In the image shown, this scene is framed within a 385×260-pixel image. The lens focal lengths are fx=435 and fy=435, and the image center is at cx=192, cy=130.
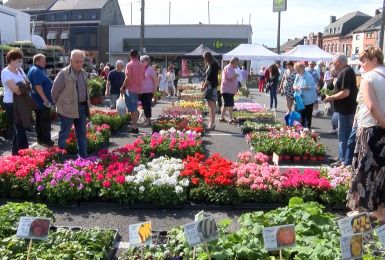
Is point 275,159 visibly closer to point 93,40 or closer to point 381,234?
point 381,234

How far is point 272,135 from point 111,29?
44.6 m

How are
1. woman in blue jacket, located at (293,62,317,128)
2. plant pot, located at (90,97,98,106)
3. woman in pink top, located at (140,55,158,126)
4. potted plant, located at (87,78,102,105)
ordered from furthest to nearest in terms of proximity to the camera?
plant pot, located at (90,97,98,106) → potted plant, located at (87,78,102,105) → woman in pink top, located at (140,55,158,126) → woman in blue jacket, located at (293,62,317,128)

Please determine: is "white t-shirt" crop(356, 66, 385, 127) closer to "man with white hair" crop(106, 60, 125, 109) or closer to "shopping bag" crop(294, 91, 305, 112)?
"shopping bag" crop(294, 91, 305, 112)

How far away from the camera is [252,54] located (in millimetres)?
20672

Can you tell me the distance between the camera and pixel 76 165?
618 centimetres

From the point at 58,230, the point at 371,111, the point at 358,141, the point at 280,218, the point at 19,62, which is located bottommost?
the point at 58,230

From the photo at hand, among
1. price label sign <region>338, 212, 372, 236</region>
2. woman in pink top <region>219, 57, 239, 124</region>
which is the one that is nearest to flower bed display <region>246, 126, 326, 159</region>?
woman in pink top <region>219, 57, 239, 124</region>

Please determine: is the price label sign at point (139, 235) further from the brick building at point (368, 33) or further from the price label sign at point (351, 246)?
the brick building at point (368, 33)

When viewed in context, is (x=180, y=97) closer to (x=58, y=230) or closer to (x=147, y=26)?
(x=58, y=230)

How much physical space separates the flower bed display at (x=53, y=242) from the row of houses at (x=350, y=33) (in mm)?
66510

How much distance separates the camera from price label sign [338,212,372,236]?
2.95 m

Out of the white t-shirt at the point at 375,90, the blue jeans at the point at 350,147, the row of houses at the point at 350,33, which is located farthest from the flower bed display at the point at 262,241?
the row of houses at the point at 350,33

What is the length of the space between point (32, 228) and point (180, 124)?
7489 millimetres

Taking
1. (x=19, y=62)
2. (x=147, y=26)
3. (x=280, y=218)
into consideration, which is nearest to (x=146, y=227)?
(x=280, y=218)
